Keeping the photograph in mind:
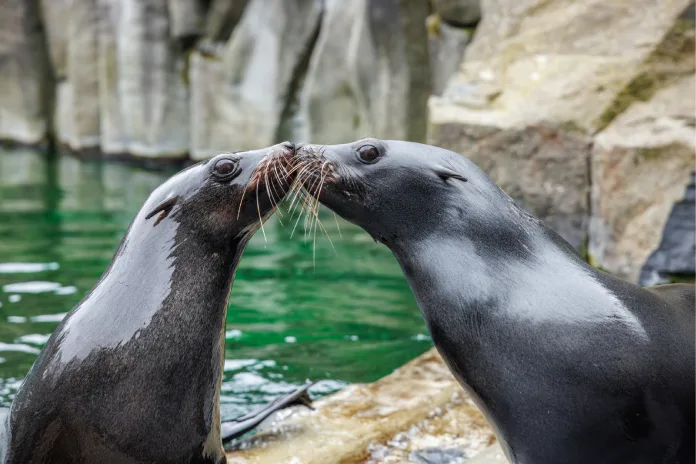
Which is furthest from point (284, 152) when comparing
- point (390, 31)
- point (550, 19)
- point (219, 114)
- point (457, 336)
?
point (219, 114)

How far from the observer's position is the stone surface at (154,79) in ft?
46.8

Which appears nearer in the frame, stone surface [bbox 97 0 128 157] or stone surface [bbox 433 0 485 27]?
stone surface [bbox 433 0 485 27]

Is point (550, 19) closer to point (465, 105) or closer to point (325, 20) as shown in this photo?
point (465, 105)

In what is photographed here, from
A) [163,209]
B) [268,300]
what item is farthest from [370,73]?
[163,209]

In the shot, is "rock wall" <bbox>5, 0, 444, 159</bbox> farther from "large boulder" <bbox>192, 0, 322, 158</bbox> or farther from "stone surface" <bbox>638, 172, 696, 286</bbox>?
"stone surface" <bbox>638, 172, 696, 286</bbox>

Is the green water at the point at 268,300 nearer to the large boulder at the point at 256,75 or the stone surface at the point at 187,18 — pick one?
the large boulder at the point at 256,75

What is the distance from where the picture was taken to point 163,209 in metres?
2.72

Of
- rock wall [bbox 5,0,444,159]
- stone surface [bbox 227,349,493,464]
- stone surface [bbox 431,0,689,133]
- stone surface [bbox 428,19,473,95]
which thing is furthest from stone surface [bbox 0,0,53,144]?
stone surface [bbox 227,349,493,464]

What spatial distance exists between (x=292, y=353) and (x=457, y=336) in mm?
2190

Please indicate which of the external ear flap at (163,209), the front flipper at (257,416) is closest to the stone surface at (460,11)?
the front flipper at (257,416)

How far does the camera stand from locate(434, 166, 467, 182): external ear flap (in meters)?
2.64

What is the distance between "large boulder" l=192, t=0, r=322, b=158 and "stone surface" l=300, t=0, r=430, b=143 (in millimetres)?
800

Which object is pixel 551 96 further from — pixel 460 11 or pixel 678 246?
pixel 460 11

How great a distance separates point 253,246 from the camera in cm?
750
